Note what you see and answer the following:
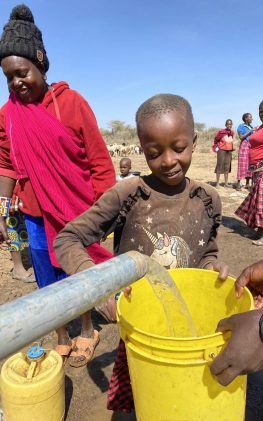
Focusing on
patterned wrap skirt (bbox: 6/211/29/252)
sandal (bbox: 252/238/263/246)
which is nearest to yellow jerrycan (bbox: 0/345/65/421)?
patterned wrap skirt (bbox: 6/211/29/252)

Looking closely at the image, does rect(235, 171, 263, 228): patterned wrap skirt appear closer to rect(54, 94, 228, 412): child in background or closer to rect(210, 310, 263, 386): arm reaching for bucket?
rect(54, 94, 228, 412): child in background

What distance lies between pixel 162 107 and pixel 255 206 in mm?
4347

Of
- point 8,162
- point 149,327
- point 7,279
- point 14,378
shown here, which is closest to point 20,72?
point 8,162

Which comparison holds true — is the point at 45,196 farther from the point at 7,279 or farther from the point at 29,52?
the point at 7,279

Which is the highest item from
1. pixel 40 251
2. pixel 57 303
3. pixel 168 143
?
pixel 168 143

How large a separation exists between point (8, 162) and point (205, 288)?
1534mm

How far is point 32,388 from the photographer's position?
6.05 feet

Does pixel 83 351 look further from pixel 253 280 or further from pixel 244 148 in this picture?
pixel 244 148

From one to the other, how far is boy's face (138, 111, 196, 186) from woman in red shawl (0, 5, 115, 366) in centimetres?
73

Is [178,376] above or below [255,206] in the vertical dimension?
above

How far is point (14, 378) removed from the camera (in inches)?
73.8

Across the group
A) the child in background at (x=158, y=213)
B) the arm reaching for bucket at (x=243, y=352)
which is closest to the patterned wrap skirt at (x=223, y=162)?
the child in background at (x=158, y=213)

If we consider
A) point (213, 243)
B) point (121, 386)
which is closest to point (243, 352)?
point (213, 243)

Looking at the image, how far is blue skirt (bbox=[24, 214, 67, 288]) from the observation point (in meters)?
2.38
